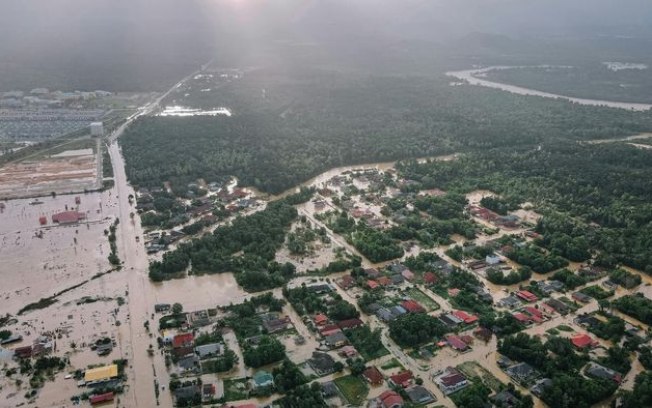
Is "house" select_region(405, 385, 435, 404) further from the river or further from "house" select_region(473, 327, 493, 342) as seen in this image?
the river

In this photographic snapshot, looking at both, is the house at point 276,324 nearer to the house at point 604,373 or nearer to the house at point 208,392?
the house at point 208,392

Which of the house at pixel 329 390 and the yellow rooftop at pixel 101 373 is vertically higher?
the yellow rooftop at pixel 101 373

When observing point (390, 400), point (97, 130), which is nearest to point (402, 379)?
point (390, 400)

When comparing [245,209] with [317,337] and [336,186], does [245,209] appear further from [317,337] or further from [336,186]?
[317,337]

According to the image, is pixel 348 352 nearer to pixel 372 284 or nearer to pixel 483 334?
pixel 372 284

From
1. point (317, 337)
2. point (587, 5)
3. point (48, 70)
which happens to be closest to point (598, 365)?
point (317, 337)

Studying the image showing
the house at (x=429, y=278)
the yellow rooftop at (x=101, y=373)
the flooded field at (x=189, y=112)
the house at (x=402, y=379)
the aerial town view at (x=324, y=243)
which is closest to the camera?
the house at (x=402, y=379)

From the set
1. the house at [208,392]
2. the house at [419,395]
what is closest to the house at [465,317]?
the house at [419,395]
